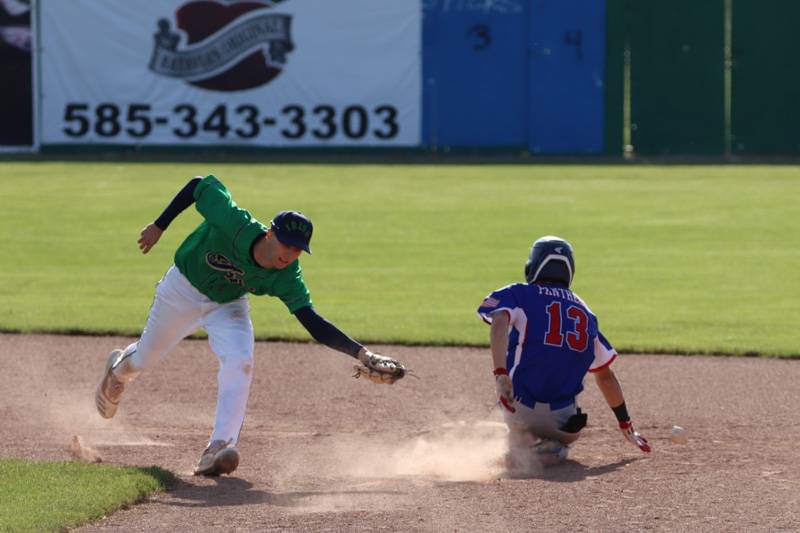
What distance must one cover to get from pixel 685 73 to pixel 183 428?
73.6ft

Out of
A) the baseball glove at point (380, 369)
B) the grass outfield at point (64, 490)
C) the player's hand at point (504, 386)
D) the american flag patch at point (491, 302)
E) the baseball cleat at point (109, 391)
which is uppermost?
the american flag patch at point (491, 302)

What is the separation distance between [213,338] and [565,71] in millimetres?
21867

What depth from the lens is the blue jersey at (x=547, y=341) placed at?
308 inches

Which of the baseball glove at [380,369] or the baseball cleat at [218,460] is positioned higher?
the baseball glove at [380,369]

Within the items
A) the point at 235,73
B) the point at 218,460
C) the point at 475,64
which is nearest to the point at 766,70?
the point at 475,64

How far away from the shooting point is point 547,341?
786cm

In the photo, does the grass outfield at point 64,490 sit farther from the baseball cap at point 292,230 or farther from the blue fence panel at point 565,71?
the blue fence panel at point 565,71

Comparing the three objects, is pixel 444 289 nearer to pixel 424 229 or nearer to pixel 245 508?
pixel 424 229

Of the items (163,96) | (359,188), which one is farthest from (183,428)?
(163,96)

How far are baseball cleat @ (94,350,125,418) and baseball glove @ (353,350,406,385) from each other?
1.76 meters

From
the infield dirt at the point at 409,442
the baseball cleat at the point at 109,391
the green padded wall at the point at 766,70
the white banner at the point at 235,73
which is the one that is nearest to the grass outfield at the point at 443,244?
the infield dirt at the point at 409,442

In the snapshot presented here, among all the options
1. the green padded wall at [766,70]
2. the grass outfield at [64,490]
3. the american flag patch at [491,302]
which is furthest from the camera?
the green padded wall at [766,70]

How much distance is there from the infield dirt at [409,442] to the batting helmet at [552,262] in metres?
1.03

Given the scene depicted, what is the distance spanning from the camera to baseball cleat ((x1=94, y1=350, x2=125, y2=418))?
835cm
